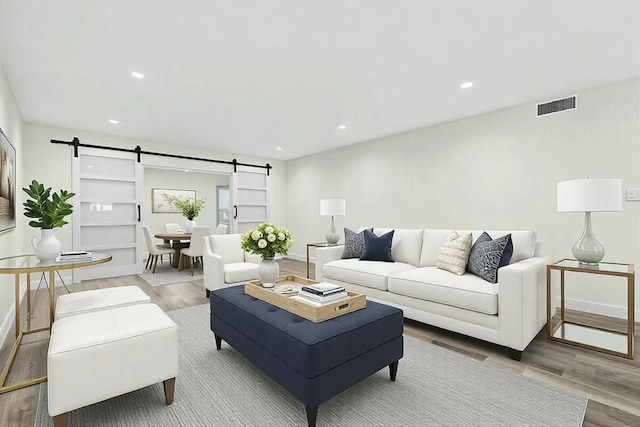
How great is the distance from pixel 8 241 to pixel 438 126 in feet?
17.9

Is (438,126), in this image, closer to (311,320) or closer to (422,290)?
(422,290)

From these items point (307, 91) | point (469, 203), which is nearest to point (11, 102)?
point (307, 91)

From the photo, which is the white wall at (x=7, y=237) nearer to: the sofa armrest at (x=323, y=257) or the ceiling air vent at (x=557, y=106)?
the sofa armrest at (x=323, y=257)

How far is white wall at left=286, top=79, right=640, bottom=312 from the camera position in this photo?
3131mm

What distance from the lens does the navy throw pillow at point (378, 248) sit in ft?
12.3

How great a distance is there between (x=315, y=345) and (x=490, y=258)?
1.93m

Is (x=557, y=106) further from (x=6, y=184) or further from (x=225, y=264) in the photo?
(x=6, y=184)

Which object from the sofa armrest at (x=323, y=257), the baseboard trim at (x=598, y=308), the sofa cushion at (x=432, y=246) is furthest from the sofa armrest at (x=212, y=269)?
the baseboard trim at (x=598, y=308)

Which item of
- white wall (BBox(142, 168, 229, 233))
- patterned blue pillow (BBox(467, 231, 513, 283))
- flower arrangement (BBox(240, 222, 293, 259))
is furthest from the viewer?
white wall (BBox(142, 168, 229, 233))

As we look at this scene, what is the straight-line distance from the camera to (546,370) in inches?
85.1

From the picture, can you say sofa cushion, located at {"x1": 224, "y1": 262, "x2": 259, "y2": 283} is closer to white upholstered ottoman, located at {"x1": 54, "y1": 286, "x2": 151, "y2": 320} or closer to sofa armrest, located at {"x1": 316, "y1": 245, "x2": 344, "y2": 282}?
sofa armrest, located at {"x1": 316, "y1": 245, "x2": 344, "y2": 282}

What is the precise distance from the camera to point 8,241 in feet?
10.6

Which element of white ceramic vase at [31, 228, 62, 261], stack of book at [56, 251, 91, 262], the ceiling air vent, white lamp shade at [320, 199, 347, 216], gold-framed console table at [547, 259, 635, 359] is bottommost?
gold-framed console table at [547, 259, 635, 359]

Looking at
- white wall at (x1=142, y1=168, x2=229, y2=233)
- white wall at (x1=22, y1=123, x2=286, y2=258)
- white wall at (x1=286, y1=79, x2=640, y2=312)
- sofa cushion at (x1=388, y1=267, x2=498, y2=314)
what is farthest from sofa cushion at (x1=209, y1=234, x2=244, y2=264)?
white wall at (x1=142, y1=168, x2=229, y2=233)
